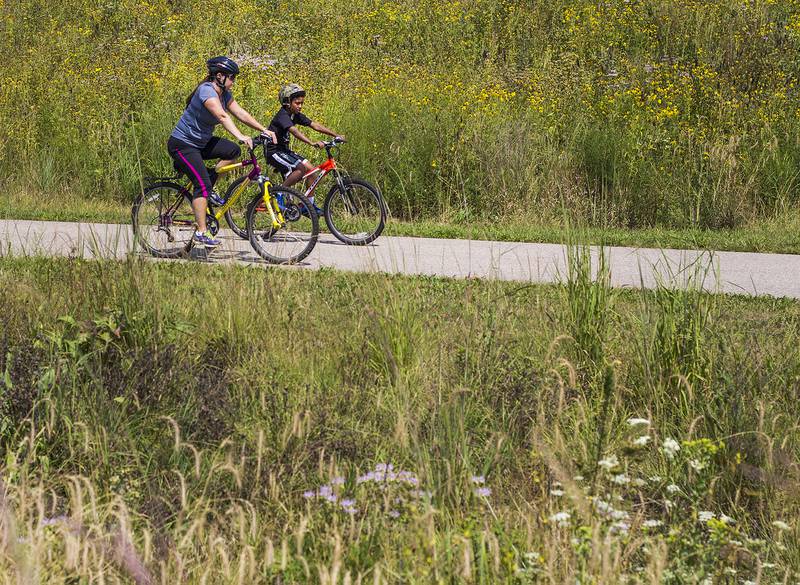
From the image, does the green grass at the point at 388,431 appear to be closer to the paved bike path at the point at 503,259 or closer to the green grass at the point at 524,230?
the paved bike path at the point at 503,259

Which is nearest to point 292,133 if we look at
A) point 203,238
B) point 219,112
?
point 219,112

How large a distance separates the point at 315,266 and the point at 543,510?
5973 millimetres

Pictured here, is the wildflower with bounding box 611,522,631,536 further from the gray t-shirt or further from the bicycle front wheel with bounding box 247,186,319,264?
the gray t-shirt

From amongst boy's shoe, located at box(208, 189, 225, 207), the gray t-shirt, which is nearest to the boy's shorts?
boy's shoe, located at box(208, 189, 225, 207)

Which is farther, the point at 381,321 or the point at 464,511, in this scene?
the point at 381,321

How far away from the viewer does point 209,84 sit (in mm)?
10062

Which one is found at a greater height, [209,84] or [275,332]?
[209,84]

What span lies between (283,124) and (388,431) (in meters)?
7.22

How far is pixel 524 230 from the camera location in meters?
12.2

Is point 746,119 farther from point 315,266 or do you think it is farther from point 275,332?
point 275,332

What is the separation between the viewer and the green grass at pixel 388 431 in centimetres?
393

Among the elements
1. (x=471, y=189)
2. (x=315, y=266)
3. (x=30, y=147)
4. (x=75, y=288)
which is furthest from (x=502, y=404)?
(x=30, y=147)

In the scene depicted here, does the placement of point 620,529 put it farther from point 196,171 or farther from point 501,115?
point 501,115

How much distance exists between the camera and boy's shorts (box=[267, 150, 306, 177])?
39.3 feet
